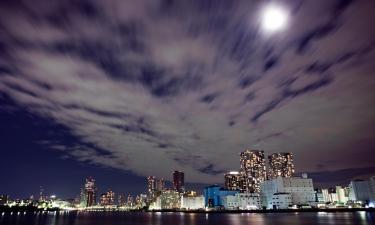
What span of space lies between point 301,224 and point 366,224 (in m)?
18.4

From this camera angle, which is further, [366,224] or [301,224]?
[301,224]

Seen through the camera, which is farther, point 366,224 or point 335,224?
point 335,224

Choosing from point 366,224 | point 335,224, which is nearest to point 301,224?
point 335,224

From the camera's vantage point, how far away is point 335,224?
10281 centimetres

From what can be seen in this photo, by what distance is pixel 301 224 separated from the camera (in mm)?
102062

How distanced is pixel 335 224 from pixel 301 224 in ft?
36.6

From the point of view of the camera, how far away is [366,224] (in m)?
95.6

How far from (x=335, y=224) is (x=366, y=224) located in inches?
381

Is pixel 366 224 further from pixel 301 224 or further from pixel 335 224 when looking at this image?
pixel 301 224
